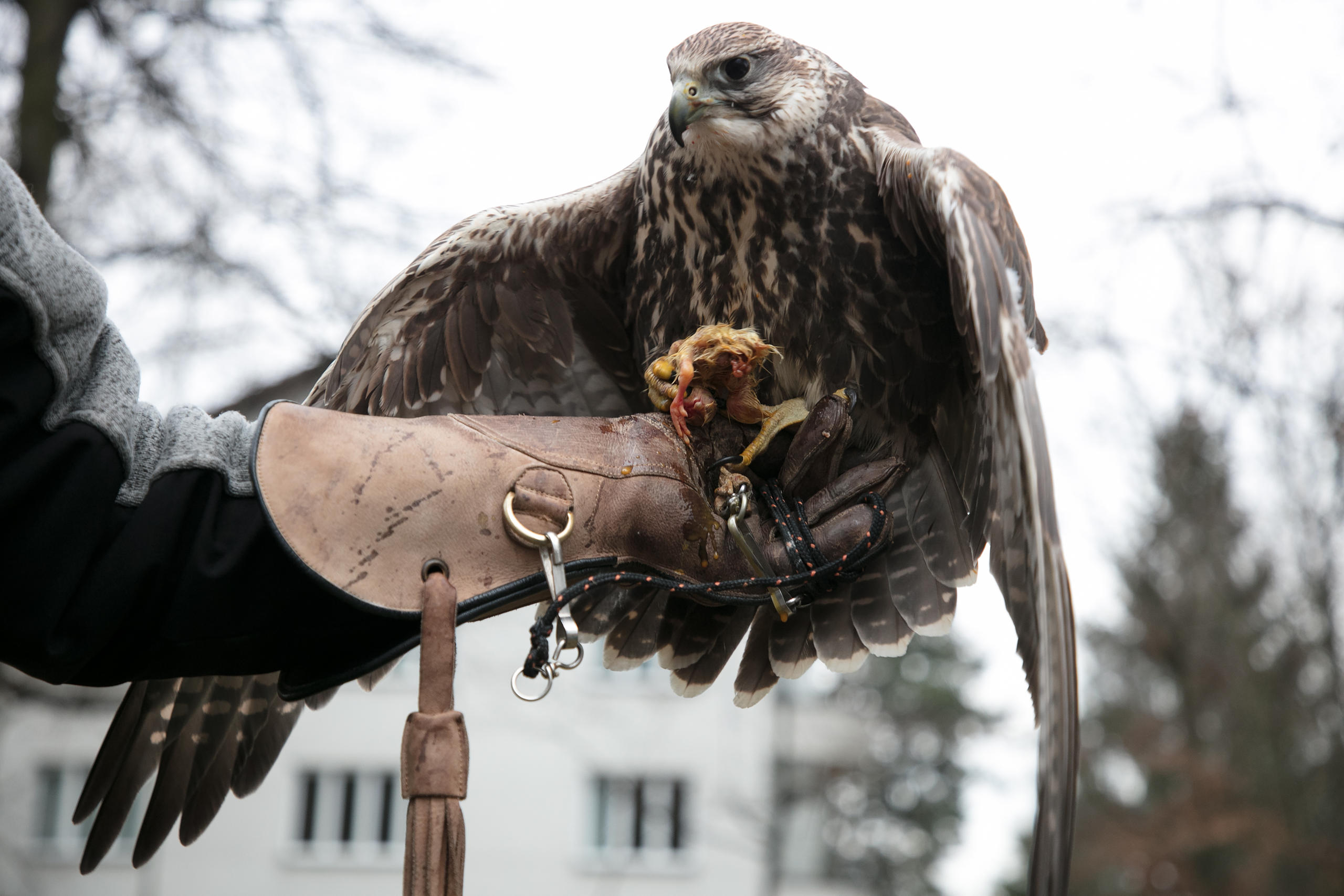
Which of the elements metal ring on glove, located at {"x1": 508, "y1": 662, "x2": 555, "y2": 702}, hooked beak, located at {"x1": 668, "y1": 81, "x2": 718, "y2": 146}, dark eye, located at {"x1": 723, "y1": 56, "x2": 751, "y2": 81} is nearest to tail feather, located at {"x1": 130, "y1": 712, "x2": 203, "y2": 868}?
metal ring on glove, located at {"x1": 508, "y1": 662, "x2": 555, "y2": 702}

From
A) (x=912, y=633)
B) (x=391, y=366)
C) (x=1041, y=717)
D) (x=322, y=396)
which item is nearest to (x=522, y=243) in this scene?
(x=391, y=366)

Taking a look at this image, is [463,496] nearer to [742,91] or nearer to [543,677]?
[543,677]

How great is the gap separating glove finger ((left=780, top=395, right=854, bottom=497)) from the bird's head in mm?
695

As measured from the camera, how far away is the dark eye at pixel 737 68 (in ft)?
9.18

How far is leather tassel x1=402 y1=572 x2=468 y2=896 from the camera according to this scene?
1531mm

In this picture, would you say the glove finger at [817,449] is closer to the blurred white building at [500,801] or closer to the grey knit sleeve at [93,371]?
the grey knit sleeve at [93,371]

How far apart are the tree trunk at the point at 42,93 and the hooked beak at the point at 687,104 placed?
17.5ft

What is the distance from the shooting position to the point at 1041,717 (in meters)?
1.89

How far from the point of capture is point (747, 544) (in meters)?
2.35

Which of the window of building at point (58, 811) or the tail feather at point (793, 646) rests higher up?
the tail feather at point (793, 646)

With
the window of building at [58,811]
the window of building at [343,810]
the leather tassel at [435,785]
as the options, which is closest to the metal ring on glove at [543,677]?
the leather tassel at [435,785]

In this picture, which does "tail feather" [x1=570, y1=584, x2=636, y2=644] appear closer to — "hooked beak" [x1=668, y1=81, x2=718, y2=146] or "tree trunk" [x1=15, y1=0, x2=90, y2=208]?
"hooked beak" [x1=668, y1=81, x2=718, y2=146]

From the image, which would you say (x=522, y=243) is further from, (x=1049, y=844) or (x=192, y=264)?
(x=192, y=264)

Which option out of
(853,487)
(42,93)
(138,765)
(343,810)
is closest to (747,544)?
(853,487)
